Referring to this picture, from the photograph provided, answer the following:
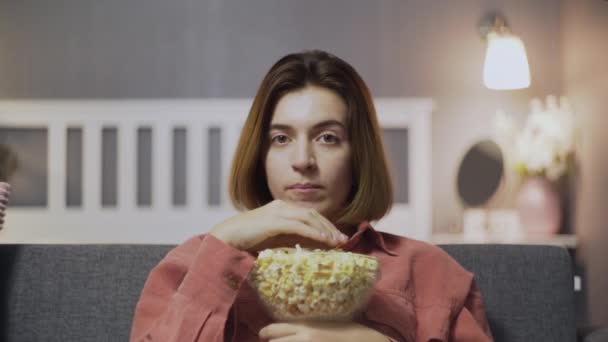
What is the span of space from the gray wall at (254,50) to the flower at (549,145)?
0.20 m

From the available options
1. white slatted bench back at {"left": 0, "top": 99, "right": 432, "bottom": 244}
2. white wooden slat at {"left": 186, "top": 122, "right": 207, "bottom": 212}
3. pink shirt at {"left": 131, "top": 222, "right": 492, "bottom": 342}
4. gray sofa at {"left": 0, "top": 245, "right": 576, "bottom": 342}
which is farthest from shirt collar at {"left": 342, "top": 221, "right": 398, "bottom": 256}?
white wooden slat at {"left": 186, "top": 122, "right": 207, "bottom": 212}

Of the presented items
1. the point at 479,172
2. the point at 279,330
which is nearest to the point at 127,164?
the point at 479,172

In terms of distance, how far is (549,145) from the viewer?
11.4 ft

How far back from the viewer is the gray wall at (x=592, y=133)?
3.12 m

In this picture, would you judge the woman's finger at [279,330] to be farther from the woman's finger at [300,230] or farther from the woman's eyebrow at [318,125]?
the woman's eyebrow at [318,125]

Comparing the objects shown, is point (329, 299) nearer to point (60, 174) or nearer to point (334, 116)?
point (334, 116)

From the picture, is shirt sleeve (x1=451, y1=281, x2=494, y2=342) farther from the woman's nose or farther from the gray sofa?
the woman's nose

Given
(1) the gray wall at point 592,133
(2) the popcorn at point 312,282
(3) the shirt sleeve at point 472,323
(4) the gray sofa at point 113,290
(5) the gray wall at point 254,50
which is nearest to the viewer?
(2) the popcorn at point 312,282

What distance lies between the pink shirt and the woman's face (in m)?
0.08

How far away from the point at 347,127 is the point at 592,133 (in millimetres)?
Answer: 2206

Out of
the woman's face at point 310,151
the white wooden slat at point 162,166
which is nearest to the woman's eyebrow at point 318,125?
the woman's face at point 310,151

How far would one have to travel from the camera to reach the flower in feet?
11.4

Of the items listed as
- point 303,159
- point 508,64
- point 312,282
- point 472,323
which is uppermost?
point 508,64

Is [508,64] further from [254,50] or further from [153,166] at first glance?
→ [153,166]
